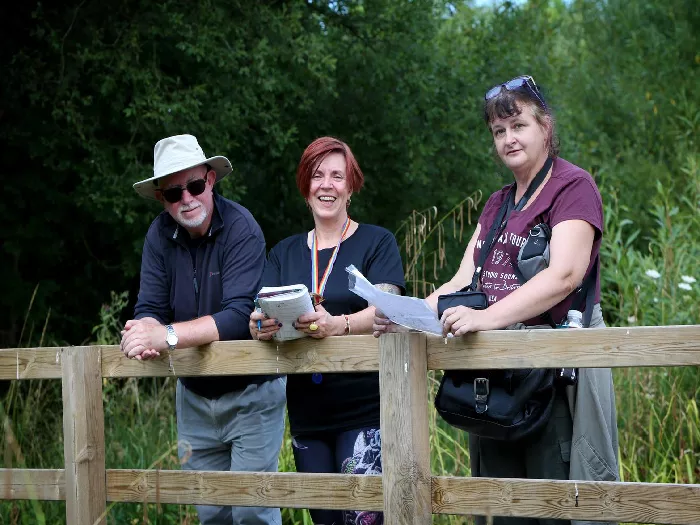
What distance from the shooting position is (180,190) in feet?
13.0

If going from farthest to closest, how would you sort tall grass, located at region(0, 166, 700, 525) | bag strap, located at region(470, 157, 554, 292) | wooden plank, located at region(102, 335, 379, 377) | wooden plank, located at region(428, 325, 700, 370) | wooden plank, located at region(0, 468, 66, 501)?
tall grass, located at region(0, 166, 700, 525) → wooden plank, located at region(0, 468, 66, 501) → wooden plank, located at region(102, 335, 379, 377) → bag strap, located at region(470, 157, 554, 292) → wooden plank, located at region(428, 325, 700, 370)

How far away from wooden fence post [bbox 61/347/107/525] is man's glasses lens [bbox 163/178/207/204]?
67 centimetres

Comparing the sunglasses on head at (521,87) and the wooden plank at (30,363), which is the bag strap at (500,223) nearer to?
the sunglasses on head at (521,87)

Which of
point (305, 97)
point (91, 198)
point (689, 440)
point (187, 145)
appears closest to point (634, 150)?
point (305, 97)

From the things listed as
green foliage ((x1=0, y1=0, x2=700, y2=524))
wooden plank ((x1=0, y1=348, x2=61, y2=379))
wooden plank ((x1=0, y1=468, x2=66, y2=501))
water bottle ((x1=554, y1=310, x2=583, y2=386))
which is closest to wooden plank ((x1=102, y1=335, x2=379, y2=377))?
wooden plank ((x1=0, y1=348, x2=61, y2=379))

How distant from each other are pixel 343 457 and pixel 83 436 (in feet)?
3.48

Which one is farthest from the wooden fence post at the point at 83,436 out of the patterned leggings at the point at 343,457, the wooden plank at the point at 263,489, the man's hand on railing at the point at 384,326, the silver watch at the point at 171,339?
the man's hand on railing at the point at 384,326

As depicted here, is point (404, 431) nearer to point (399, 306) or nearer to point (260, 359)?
point (399, 306)

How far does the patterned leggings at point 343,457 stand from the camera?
12.0ft

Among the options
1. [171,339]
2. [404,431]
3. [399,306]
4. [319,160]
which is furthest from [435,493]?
[319,160]

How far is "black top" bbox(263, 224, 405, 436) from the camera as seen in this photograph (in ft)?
12.1

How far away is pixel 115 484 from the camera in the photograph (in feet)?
12.9

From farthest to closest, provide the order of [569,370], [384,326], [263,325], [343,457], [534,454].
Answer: [343,457], [263,325], [384,326], [534,454], [569,370]

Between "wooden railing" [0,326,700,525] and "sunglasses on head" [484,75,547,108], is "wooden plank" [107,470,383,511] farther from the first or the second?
"sunglasses on head" [484,75,547,108]
